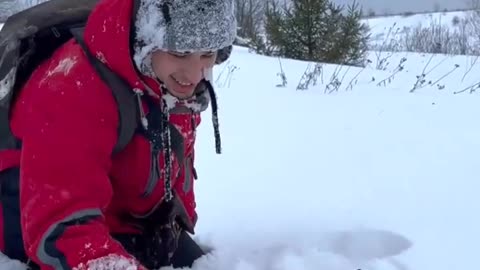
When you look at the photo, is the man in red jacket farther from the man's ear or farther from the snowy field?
the snowy field

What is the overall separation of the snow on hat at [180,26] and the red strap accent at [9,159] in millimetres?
355

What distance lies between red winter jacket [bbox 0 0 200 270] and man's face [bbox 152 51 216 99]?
49mm

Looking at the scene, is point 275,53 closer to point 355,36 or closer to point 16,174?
point 355,36

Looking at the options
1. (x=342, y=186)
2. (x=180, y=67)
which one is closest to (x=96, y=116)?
(x=180, y=67)

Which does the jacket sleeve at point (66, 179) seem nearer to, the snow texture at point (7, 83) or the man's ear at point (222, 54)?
the snow texture at point (7, 83)

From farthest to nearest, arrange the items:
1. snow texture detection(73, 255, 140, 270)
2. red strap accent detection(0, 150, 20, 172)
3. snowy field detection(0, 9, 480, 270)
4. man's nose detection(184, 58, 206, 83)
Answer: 1. snowy field detection(0, 9, 480, 270)
2. red strap accent detection(0, 150, 20, 172)
3. man's nose detection(184, 58, 206, 83)
4. snow texture detection(73, 255, 140, 270)

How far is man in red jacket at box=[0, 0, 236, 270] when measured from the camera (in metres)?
1.33

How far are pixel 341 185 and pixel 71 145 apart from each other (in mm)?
1367

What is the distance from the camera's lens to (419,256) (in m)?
1.94

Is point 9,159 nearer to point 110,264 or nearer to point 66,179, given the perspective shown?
point 66,179

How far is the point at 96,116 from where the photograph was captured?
55.0 inches

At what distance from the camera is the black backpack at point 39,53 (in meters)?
1.46

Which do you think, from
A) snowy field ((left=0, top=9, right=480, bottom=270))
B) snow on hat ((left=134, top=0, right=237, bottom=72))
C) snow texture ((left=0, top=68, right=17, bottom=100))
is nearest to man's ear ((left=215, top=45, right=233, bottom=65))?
snow on hat ((left=134, top=0, right=237, bottom=72))

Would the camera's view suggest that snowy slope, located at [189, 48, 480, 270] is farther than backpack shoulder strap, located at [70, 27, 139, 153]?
Yes
